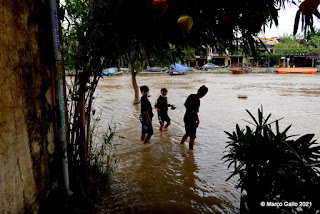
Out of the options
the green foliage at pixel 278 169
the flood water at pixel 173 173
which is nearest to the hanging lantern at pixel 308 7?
the green foliage at pixel 278 169

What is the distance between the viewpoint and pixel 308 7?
1.59 meters

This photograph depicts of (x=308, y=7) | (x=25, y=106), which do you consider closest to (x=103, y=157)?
(x=25, y=106)

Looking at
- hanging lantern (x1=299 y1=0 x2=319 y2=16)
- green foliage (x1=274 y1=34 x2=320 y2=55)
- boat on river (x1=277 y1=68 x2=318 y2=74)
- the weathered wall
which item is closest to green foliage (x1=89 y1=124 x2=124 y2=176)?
the weathered wall

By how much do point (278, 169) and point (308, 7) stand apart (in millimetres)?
1304

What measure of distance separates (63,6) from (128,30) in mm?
860

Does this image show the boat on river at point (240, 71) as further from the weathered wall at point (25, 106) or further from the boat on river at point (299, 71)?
Result: the weathered wall at point (25, 106)

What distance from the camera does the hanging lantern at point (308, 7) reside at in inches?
61.2

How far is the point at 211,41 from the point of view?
8.86ft

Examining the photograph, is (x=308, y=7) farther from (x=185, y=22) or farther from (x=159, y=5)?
(x=159, y=5)

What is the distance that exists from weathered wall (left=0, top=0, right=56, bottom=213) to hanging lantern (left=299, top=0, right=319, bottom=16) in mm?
2020

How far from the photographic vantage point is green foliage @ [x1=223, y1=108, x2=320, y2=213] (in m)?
2.01

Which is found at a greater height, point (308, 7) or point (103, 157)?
point (308, 7)

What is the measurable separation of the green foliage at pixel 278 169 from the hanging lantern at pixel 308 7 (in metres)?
1.07

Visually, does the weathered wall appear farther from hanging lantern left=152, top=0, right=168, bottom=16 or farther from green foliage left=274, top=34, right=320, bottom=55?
green foliage left=274, top=34, right=320, bottom=55
